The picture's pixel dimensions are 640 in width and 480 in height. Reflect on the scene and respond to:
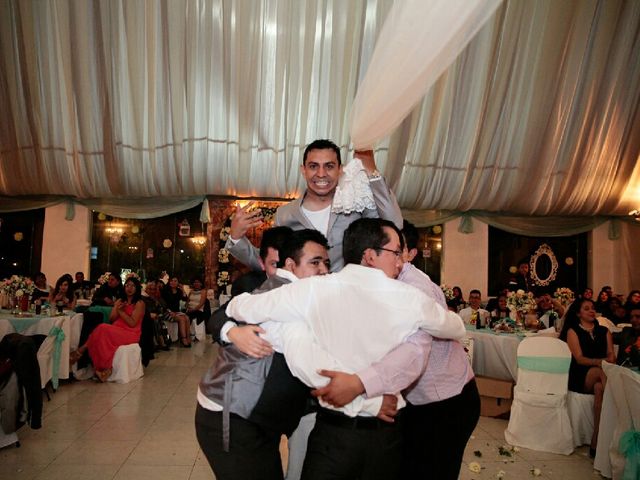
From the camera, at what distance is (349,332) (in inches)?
65.7

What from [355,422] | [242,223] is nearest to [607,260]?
[242,223]

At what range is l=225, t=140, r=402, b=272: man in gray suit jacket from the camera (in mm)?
2422

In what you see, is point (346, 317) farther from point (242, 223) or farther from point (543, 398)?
point (543, 398)

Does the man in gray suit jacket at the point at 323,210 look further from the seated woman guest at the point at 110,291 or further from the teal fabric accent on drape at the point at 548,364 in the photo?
the seated woman guest at the point at 110,291

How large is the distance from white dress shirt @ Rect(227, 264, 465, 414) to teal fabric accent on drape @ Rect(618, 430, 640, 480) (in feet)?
7.95

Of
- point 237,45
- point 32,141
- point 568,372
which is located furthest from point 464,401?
point 32,141

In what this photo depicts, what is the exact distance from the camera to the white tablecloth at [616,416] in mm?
3459

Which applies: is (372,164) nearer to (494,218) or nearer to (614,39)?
(614,39)

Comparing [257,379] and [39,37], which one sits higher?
[39,37]

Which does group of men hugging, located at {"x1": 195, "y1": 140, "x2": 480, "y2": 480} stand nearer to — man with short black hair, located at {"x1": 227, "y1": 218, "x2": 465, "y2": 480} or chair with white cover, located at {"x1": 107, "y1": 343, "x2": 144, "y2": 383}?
man with short black hair, located at {"x1": 227, "y1": 218, "x2": 465, "y2": 480}

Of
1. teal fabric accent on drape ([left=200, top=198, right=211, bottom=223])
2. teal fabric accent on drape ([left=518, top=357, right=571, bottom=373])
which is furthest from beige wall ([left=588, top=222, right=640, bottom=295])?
teal fabric accent on drape ([left=518, top=357, right=571, bottom=373])

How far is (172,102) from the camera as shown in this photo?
30.4 feet

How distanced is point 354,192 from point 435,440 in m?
1.05

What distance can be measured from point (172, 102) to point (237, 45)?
62.6 inches
